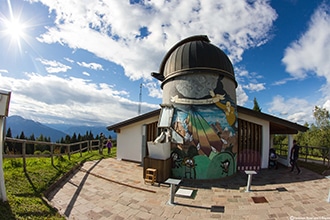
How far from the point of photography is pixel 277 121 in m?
9.95

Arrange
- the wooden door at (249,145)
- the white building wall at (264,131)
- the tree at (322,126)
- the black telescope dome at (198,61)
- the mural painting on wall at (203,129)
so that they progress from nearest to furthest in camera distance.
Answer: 1. the mural painting on wall at (203,129)
2. the black telescope dome at (198,61)
3. the wooden door at (249,145)
4. the white building wall at (264,131)
5. the tree at (322,126)

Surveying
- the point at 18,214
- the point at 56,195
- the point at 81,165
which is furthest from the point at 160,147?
the point at 81,165

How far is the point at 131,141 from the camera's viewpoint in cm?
1257

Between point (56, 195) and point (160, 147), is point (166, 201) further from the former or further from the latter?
point (56, 195)

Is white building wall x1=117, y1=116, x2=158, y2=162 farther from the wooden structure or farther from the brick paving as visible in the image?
the wooden structure

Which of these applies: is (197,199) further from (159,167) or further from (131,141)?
(131,141)

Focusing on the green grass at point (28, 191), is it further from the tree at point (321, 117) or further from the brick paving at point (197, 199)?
the tree at point (321, 117)

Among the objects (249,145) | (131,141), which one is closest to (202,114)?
(249,145)

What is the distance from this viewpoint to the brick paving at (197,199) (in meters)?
4.90

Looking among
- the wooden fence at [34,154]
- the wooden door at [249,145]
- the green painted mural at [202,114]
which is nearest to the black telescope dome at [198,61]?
the green painted mural at [202,114]

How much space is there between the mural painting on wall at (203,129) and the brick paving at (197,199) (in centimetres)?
67

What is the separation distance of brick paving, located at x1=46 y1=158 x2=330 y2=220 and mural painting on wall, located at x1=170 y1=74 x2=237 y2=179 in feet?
2.20

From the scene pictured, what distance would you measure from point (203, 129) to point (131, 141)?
21.0 feet

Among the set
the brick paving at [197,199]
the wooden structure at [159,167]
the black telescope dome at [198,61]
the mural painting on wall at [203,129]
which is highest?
the black telescope dome at [198,61]
